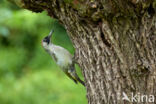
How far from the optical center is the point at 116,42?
350cm

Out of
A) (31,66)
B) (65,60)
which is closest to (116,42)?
(65,60)

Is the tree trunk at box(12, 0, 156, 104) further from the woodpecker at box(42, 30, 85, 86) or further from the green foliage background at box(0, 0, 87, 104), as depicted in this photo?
the green foliage background at box(0, 0, 87, 104)

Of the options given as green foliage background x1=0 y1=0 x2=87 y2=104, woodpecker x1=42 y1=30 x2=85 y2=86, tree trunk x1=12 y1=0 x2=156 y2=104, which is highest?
tree trunk x1=12 y1=0 x2=156 y2=104

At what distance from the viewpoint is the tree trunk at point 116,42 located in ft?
11.2

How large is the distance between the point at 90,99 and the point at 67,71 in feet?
4.85

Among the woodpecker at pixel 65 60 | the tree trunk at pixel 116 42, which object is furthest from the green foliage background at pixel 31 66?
the tree trunk at pixel 116 42

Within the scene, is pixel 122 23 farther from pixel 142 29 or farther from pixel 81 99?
pixel 81 99

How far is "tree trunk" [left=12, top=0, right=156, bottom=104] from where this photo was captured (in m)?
3.41

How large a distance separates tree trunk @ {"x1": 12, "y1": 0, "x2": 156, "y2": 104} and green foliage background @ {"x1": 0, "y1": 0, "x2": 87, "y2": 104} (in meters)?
2.12

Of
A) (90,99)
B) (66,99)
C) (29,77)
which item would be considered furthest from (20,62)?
(90,99)

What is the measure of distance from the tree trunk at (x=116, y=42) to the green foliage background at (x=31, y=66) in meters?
2.12

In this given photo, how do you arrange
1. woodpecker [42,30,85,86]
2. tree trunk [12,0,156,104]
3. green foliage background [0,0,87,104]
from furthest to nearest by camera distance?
green foliage background [0,0,87,104], woodpecker [42,30,85,86], tree trunk [12,0,156,104]

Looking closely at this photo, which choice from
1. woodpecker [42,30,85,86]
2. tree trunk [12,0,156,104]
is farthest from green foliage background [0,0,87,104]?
tree trunk [12,0,156,104]

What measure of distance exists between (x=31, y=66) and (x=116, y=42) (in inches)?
244
